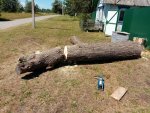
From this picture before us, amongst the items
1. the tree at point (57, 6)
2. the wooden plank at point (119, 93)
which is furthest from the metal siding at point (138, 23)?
the tree at point (57, 6)

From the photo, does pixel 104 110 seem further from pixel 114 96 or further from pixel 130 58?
pixel 130 58

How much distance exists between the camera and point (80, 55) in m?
6.55

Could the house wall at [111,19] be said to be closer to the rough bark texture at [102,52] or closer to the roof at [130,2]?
the roof at [130,2]

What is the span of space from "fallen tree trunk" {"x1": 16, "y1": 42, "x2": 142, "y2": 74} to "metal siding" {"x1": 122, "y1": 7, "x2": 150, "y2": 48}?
283 centimetres

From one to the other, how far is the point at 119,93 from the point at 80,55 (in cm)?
207

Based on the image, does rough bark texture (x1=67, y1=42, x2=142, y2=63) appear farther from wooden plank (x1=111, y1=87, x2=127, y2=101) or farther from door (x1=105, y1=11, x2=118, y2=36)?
door (x1=105, y1=11, x2=118, y2=36)

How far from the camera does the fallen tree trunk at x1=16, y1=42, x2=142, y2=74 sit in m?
5.69

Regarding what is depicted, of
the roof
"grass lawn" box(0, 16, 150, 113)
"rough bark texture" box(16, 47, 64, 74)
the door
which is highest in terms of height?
the roof

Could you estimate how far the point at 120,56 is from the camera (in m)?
7.34

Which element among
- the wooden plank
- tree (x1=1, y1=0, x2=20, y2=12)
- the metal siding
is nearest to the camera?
the wooden plank

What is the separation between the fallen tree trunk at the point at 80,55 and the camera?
18.7ft

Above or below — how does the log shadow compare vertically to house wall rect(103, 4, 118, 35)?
below

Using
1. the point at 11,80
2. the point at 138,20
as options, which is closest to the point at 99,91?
the point at 11,80

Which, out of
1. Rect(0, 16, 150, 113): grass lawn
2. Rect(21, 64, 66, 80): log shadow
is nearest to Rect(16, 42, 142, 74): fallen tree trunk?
Rect(21, 64, 66, 80): log shadow
